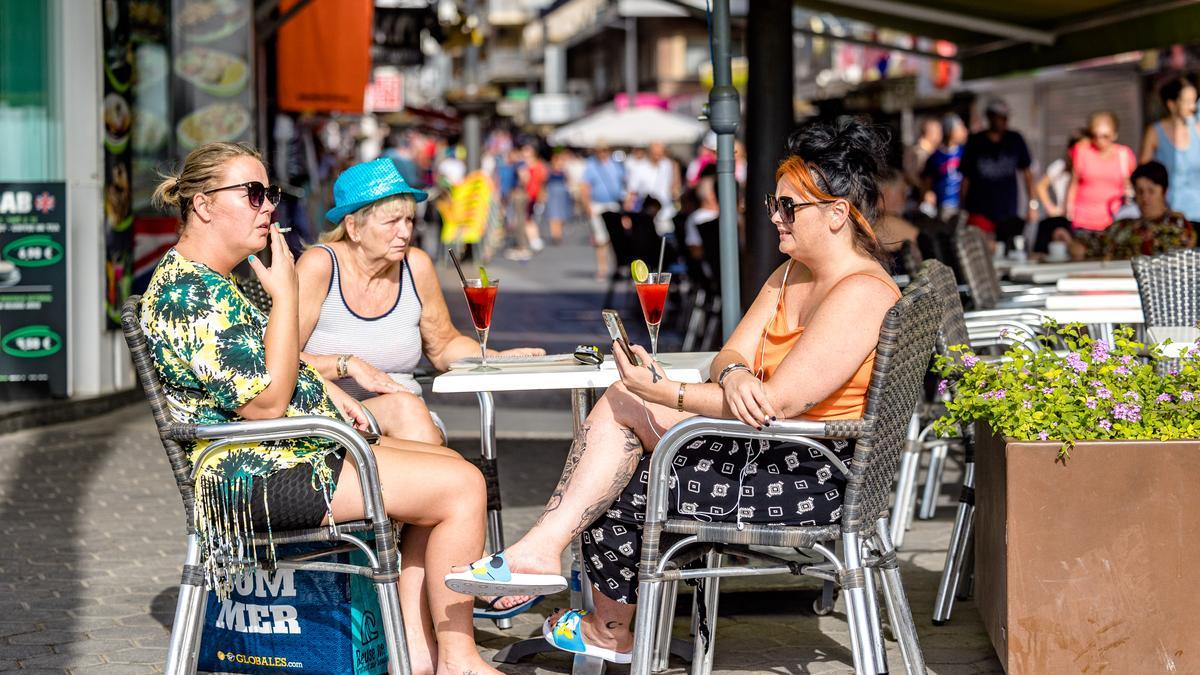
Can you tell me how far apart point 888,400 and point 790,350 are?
13.4 inches

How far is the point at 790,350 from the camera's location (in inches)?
160

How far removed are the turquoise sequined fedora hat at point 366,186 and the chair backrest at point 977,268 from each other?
8.57ft

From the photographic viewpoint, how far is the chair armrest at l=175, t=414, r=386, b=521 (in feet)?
12.6


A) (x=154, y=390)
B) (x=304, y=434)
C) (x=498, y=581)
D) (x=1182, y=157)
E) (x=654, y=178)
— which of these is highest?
(x=654, y=178)

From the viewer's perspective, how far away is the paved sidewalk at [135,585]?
4742 mm

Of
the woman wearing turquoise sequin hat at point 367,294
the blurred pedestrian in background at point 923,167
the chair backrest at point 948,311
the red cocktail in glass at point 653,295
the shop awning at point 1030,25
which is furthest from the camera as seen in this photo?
the blurred pedestrian in background at point 923,167

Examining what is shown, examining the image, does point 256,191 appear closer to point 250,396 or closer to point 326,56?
point 250,396

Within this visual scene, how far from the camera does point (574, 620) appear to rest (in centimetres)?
443

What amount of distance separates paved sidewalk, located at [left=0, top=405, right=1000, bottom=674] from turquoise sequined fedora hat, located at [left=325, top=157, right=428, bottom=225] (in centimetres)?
138

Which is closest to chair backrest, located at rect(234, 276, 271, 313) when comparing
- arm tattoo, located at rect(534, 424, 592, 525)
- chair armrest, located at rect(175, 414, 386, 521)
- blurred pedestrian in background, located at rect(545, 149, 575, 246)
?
chair armrest, located at rect(175, 414, 386, 521)

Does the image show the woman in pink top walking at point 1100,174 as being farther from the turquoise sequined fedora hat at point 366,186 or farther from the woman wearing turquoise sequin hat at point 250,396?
the woman wearing turquoise sequin hat at point 250,396

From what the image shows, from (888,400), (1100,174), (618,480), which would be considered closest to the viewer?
(888,400)

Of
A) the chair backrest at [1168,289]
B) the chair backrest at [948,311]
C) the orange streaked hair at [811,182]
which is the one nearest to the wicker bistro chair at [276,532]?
the orange streaked hair at [811,182]

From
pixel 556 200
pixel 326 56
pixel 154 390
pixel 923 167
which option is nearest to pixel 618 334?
pixel 154 390
